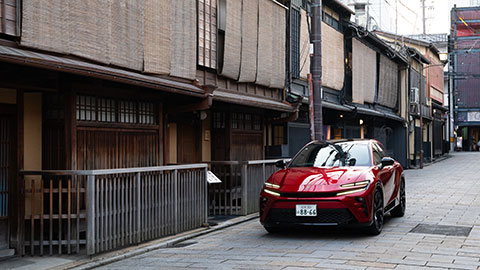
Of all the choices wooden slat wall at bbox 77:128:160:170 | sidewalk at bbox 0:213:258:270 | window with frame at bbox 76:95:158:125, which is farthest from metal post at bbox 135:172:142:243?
window with frame at bbox 76:95:158:125

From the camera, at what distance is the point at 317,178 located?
9422 mm

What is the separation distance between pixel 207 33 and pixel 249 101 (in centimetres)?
209

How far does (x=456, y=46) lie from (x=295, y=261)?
61.9 meters

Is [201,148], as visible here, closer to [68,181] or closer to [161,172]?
[161,172]

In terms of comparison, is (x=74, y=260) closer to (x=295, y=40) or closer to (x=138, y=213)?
(x=138, y=213)

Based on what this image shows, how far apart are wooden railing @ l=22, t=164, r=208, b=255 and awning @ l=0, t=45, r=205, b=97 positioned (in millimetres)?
1401

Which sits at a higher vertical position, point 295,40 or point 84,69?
point 295,40

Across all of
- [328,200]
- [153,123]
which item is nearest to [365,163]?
[328,200]

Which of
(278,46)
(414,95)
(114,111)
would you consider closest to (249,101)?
(278,46)

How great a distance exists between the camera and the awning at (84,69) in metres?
6.67

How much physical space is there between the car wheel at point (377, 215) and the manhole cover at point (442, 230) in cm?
84

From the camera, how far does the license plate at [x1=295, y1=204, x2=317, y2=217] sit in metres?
9.02

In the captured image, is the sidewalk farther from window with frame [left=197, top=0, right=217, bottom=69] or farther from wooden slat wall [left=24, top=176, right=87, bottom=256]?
window with frame [left=197, top=0, right=217, bottom=69]

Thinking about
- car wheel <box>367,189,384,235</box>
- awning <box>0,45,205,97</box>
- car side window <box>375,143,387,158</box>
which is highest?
awning <box>0,45,205,97</box>
